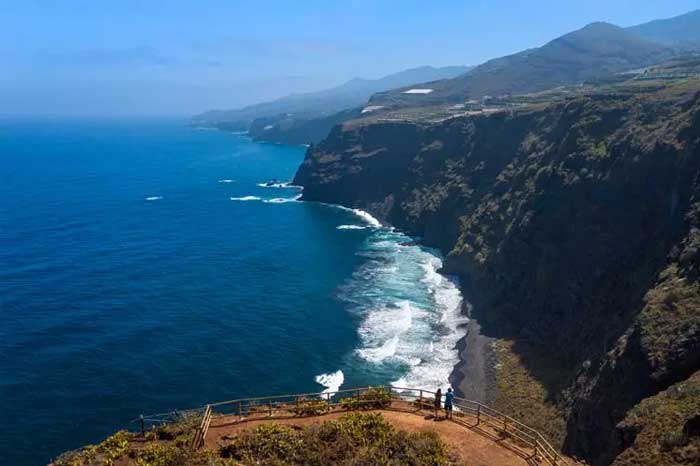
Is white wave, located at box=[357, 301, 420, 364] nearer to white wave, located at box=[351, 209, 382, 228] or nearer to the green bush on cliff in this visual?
the green bush on cliff

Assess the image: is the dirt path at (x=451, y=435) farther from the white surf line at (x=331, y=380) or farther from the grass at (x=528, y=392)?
the white surf line at (x=331, y=380)

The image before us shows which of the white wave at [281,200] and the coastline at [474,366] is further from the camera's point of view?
the white wave at [281,200]

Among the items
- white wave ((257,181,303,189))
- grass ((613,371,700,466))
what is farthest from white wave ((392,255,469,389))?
white wave ((257,181,303,189))

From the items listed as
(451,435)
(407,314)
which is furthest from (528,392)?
(451,435)

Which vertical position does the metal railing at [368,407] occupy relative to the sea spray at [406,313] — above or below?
above

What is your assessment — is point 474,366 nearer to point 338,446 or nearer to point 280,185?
point 338,446

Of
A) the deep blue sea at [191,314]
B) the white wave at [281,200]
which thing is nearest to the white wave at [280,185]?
the white wave at [281,200]
